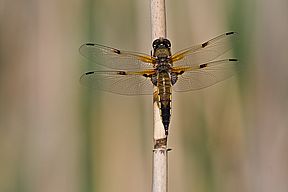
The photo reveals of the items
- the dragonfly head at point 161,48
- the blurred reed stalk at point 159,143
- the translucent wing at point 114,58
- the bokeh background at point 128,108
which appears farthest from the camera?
the bokeh background at point 128,108

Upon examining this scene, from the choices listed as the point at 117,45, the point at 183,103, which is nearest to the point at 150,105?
the point at 183,103

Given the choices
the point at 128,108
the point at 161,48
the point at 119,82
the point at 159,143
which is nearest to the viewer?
the point at 159,143

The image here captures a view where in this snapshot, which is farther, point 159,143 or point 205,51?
point 205,51

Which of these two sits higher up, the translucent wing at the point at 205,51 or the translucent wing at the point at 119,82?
the translucent wing at the point at 205,51

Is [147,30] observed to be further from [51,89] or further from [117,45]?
[51,89]

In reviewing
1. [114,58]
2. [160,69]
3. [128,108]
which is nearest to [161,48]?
[160,69]

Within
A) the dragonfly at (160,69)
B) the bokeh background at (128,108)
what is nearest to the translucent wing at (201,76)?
the dragonfly at (160,69)

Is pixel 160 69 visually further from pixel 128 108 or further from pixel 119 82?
pixel 128 108

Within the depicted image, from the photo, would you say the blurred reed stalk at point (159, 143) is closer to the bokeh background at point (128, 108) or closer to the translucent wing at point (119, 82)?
the translucent wing at point (119, 82)
